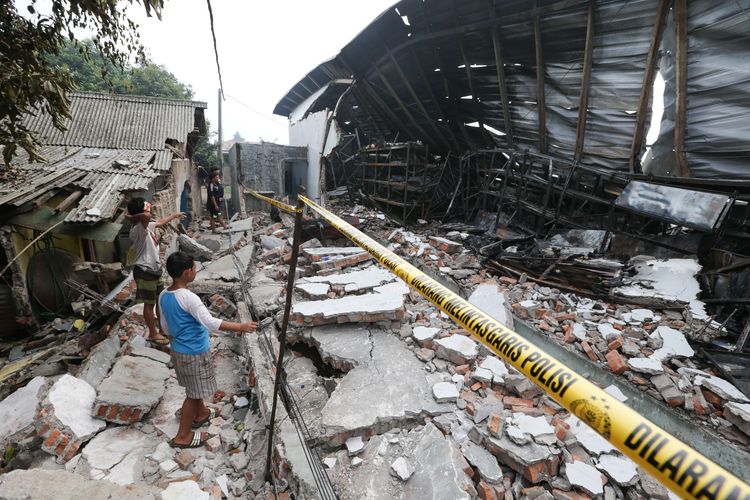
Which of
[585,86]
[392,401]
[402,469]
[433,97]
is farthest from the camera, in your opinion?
[433,97]

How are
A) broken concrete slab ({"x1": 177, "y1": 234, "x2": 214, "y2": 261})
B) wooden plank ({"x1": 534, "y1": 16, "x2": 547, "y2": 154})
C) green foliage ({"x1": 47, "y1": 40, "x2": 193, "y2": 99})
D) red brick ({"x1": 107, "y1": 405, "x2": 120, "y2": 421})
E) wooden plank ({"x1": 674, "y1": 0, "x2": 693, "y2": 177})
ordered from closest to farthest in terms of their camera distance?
red brick ({"x1": 107, "y1": 405, "x2": 120, "y2": 421}), wooden plank ({"x1": 674, "y1": 0, "x2": 693, "y2": 177}), wooden plank ({"x1": 534, "y1": 16, "x2": 547, "y2": 154}), broken concrete slab ({"x1": 177, "y1": 234, "x2": 214, "y2": 261}), green foliage ({"x1": 47, "y1": 40, "x2": 193, "y2": 99})

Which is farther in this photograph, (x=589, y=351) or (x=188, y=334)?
(x=589, y=351)

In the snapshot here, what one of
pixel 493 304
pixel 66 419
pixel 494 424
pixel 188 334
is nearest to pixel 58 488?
pixel 66 419

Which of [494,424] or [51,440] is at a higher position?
[494,424]

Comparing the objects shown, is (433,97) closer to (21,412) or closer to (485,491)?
(485,491)

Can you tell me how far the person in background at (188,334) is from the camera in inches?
89.7

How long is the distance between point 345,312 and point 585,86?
546 centimetres

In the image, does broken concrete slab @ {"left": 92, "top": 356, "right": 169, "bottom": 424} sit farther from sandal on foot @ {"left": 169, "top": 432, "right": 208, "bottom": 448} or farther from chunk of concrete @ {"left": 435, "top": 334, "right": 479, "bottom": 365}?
chunk of concrete @ {"left": 435, "top": 334, "right": 479, "bottom": 365}

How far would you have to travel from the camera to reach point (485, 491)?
195 cm

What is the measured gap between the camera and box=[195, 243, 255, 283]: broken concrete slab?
5496 mm

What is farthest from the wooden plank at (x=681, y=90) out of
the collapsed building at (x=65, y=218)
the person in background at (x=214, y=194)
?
the person in background at (x=214, y=194)

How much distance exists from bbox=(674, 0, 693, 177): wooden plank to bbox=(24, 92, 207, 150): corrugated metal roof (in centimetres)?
→ 1074

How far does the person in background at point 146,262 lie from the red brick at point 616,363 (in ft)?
16.0

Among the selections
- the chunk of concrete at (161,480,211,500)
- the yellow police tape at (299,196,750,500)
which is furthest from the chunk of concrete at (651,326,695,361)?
the chunk of concrete at (161,480,211,500)
